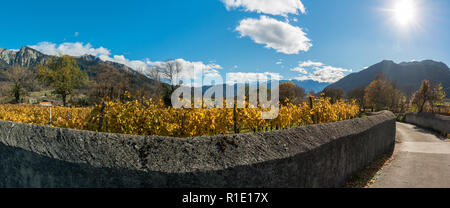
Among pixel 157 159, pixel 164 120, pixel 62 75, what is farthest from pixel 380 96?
pixel 62 75

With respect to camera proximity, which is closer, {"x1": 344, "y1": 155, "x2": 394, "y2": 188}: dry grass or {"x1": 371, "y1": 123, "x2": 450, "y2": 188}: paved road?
{"x1": 344, "y1": 155, "x2": 394, "y2": 188}: dry grass

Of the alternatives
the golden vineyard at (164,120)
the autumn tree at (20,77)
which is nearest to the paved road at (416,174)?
the golden vineyard at (164,120)

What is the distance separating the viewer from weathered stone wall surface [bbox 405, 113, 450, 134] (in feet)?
60.1

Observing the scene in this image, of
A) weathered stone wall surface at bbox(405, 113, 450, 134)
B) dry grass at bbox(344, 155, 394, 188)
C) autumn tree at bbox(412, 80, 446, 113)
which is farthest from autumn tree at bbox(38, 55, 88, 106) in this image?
autumn tree at bbox(412, 80, 446, 113)

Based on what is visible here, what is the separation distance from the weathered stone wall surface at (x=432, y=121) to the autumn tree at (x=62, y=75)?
55.3 m

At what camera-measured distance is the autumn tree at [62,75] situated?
4131 cm

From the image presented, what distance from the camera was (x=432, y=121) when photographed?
2116 cm

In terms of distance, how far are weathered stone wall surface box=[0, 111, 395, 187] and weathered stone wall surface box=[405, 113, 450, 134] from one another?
22429 mm

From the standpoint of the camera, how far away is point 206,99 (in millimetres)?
6645

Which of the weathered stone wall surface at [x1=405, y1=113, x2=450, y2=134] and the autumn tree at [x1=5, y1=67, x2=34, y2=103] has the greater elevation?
the autumn tree at [x1=5, y1=67, x2=34, y2=103]

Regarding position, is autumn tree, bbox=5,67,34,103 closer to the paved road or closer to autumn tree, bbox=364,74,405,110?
the paved road
